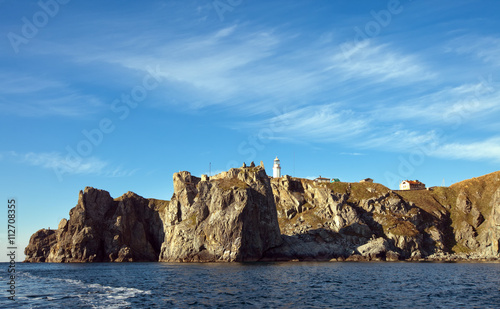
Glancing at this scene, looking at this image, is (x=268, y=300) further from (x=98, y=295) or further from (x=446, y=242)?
(x=446, y=242)

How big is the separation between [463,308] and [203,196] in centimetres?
13216

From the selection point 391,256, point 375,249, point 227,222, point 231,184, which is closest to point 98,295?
point 227,222

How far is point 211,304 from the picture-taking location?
148 feet

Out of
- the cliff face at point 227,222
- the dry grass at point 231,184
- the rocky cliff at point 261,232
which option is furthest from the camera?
the dry grass at point 231,184

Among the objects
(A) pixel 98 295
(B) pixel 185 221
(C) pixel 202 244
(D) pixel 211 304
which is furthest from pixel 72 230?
(D) pixel 211 304

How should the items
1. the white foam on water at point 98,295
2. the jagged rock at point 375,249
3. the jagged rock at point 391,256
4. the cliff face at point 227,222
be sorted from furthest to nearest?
the jagged rock at point 391,256 → the jagged rock at point 375,249 → the cliff face at point 227,222 → the white foam on water at point 98,295

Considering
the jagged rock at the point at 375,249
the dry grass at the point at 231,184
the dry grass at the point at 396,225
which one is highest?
the dry grass at the point at 231,184

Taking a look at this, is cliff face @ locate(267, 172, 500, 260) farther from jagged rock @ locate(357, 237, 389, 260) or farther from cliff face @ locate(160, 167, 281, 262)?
cliff face @ locate(160, 167, 281, 262)

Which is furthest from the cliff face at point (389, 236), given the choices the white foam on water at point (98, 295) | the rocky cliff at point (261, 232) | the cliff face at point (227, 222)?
the white foam on water at point (98, 295)

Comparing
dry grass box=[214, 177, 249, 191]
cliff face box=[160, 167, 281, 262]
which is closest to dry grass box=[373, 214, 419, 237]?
cliff face box=[160, 167, 281, 262]

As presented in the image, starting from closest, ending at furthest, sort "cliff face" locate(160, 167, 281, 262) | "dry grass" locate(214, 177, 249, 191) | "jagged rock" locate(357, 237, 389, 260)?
1. "cliff face" locate(160, 167, 281, 262)
2. "dry grass" locate(214, 177, 249, 191)
3. "jagged rock" locate(357, 237, 389, 260)

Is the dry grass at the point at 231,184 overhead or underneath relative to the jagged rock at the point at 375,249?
overhead

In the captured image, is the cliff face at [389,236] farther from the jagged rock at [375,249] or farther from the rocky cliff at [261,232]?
the rocky cliff at [261,232]

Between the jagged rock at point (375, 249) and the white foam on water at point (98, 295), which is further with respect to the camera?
the jagged rock at point (375, 249)
